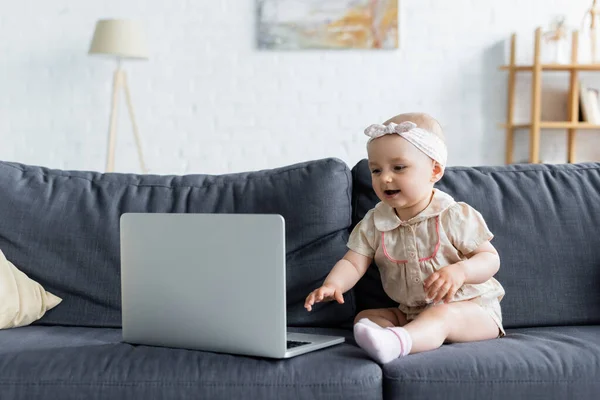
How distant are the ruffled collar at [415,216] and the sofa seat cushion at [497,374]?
38 centimetres

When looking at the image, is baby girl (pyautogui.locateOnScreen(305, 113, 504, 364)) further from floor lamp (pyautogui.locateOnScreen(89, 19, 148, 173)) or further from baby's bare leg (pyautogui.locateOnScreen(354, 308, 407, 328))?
floor lamp (pyautogui.locateOnScreen(89, 19, 148, 173))

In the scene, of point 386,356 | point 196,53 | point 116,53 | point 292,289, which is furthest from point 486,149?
point 386,356

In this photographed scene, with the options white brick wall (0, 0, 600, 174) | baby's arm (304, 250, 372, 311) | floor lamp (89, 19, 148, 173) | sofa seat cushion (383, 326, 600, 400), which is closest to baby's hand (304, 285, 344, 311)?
baby's arm (304, 250, 372, 311)

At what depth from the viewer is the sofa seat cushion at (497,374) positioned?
1593mm

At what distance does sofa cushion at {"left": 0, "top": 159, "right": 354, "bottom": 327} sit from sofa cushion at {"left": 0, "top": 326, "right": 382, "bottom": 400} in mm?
396

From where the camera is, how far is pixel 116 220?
84.7 inches

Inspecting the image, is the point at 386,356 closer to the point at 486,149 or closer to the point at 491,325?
the point at 491,325

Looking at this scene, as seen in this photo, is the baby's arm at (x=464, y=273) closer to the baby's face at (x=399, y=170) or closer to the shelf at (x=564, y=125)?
the baby's face at (x=399, y=170)

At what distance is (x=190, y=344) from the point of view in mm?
1733

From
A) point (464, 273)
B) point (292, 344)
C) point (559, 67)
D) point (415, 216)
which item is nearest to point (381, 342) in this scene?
point (292, 344)

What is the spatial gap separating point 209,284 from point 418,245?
57cm

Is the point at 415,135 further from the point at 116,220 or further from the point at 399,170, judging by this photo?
the point at 116,220

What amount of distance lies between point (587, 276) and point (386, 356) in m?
0.75

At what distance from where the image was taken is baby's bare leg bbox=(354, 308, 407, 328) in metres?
1.98
